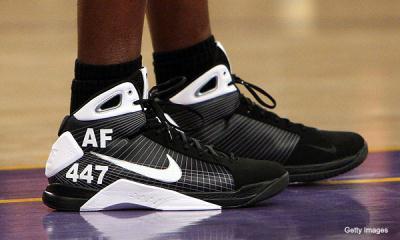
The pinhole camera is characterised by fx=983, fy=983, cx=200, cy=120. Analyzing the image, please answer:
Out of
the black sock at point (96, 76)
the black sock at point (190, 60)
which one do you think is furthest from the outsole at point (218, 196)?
the black sock at point (190, 60)

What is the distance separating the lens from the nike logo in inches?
66.1

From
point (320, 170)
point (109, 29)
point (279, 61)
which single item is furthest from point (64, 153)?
point (279, 61)

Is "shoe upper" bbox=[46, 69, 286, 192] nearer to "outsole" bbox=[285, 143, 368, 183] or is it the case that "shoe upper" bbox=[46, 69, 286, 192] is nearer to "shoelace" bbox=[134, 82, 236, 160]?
"shoelace" bbox=[134, 82, 236, 160]

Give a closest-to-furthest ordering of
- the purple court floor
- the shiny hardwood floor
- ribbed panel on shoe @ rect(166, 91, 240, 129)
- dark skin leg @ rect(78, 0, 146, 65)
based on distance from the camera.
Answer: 1. the purple court floor
2. dark skin leg @ rect(78, 0, 146, 65)
3. ribbed panel on shoe @ rect(166, 91, 240, 129)
4. the shiny hardwood floor

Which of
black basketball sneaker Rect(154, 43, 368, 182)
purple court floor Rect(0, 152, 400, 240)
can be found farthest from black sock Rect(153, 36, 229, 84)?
purple court floor Rect(0, 152, 400, 240)

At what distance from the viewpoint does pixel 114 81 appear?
1694 millimetres

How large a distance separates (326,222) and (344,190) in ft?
1.06

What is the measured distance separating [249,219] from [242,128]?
1.28 ft

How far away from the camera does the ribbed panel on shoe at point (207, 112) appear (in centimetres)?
188

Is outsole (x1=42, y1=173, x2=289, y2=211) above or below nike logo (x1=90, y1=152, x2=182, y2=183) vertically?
below

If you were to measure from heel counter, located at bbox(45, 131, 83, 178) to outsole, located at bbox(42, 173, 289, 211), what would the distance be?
0.12 ft

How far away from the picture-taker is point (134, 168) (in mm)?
1688

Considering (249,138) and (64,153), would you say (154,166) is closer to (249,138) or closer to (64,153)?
(64,153)

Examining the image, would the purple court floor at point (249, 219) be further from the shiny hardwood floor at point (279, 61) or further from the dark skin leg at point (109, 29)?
the shiny hardwood floor at point (279, 61)
